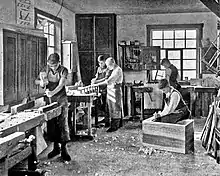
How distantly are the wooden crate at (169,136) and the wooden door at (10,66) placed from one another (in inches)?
88.7

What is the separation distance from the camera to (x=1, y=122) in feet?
15.0

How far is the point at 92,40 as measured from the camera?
37.8 feet

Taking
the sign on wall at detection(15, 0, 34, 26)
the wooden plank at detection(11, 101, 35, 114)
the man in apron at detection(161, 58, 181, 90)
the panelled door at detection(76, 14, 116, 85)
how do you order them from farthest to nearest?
the panelled door at detection(76, 14, 116, 85) → the man in apron at detection(161, 58, 181, 90) → the sign on wall at detection(15, 0, 34, 26) → the wooden plank at detection(11, 101, 35, 114)

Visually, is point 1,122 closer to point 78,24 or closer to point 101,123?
point 101,123

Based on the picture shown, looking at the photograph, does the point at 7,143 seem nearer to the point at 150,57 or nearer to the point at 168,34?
the point at 150,57

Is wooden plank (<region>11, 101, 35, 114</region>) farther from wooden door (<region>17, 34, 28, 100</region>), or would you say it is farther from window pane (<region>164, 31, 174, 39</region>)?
window pane (<region>164, 31, 174, 39</region>)

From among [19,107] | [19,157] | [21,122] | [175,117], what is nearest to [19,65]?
[19,107]

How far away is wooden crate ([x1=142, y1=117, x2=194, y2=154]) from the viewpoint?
6449 mm

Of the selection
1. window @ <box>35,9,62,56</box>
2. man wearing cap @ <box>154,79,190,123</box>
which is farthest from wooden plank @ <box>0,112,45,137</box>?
window @ <box>35,9,62,56</box>

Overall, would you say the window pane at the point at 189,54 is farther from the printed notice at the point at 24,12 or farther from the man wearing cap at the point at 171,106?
the printed notice at the point at 24,12

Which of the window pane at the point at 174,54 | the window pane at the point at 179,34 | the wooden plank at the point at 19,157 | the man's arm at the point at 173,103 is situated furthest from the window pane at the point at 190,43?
the wooden plank at the point at 19,157

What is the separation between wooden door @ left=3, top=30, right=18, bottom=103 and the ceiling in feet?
11.8

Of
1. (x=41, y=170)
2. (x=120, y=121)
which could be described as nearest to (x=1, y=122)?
(x=41, y=170)

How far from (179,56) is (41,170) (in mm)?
7453
